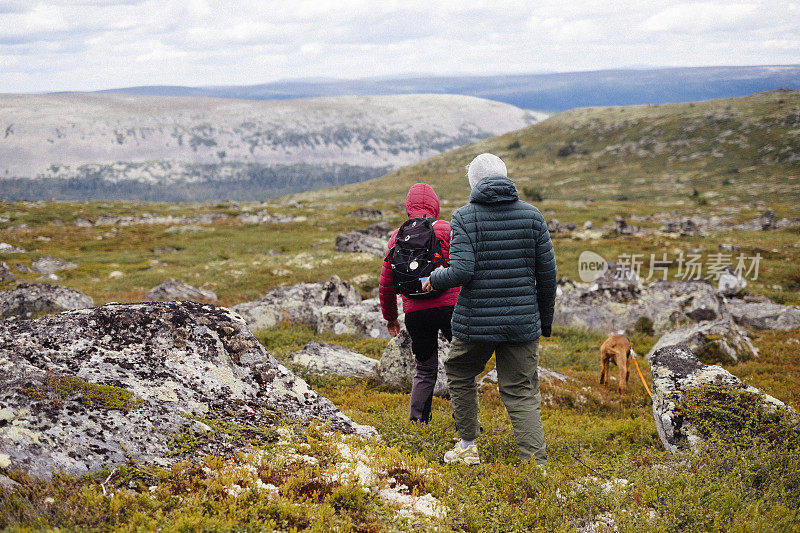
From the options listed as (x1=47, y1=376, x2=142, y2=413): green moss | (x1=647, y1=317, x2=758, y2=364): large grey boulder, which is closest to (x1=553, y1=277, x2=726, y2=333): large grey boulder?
(x1=647, y1=317, x2=758, y2=364): large grey boulder

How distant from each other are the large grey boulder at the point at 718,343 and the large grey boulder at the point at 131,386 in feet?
41.4

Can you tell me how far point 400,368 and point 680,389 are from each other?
6091 millimetres

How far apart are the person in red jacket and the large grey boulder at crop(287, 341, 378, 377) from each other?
13.3ft

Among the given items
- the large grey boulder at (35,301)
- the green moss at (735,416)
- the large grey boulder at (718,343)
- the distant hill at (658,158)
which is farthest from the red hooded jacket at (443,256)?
the distant hill at (658,158)

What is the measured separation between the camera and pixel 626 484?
5891 millimetres

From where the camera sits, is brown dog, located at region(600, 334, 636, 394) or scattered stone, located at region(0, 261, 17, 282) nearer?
brown dog, located at region(600, 334, 636, 394)

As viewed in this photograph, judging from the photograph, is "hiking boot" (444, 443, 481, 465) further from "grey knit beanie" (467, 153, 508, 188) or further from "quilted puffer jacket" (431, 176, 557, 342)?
"grey knit beanie" (467, 153, 508, 188)

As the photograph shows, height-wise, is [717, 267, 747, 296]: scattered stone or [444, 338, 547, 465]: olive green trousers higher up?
[444, 338, 547, 465]: olive green trousers

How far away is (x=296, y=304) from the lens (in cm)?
2083

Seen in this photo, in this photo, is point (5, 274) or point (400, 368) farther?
point (5, 274)

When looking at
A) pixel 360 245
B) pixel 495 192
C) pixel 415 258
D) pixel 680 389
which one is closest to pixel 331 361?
pixel 415 258

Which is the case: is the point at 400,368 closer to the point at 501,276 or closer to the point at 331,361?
the point at 331,361

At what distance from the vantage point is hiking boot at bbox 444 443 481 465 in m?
6.61

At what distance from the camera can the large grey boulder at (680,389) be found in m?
7.18
